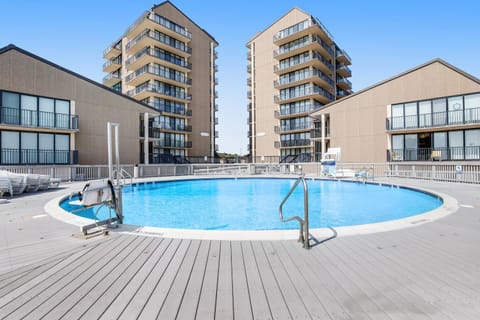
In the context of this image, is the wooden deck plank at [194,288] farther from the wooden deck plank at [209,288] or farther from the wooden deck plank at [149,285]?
the wooden deck plank at [149,285]

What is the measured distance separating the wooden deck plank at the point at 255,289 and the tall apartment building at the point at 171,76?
2437 cm

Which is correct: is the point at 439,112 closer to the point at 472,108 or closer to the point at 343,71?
the point at 472,108

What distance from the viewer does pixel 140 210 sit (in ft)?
30.2

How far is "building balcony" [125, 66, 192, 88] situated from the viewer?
29.7 metres

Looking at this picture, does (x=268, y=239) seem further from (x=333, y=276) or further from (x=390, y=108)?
(x=390, y=108)

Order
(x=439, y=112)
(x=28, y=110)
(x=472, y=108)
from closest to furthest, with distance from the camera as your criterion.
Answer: (x=28, y=110)
(x=472, y=108)
(x=439, y=112)

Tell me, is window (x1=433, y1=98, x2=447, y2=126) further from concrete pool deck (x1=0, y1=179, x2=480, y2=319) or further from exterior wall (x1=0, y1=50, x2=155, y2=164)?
exterior wall (x1=0, y1=50, x2=155, y2=164)

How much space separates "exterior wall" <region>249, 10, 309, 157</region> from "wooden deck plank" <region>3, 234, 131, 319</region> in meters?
31.4

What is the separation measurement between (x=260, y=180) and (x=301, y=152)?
15153 millimetres

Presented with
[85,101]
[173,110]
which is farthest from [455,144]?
[173,110]

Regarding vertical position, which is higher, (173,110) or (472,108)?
(173,110)

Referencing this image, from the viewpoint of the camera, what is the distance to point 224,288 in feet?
8.09

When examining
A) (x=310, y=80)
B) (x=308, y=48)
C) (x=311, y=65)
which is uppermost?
(x=308, y=48)

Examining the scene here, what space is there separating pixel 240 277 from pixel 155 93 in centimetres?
3064
